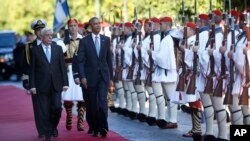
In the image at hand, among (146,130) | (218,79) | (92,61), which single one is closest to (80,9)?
(146,130)

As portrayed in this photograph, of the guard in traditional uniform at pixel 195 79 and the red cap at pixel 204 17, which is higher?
the red cap at pixel 204 17

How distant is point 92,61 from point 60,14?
993cm

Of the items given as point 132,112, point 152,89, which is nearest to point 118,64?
point 132,112

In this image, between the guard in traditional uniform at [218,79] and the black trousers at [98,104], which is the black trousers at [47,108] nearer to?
the black trousers at [98,104]

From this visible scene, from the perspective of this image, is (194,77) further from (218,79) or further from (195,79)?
(218,79)

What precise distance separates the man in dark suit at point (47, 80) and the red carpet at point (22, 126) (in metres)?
0.58

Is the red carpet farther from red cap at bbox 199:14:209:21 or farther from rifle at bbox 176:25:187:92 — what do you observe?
red cap at bbox 199:14:209:21

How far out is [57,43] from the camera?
60.5ft

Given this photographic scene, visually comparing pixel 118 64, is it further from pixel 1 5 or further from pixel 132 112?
pixel 1 5

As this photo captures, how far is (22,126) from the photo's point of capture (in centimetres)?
2047

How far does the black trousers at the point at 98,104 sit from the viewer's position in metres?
17.3

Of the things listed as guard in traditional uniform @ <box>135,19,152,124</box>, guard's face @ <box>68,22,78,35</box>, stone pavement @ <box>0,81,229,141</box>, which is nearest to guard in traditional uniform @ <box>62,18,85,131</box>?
guard's face @ <box>68,22,78,35</box>

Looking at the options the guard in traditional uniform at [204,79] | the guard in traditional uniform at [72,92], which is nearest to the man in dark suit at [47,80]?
the guard in traditional uniform at [72,92]

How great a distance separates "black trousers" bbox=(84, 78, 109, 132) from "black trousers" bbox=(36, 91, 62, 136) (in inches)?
25.6
